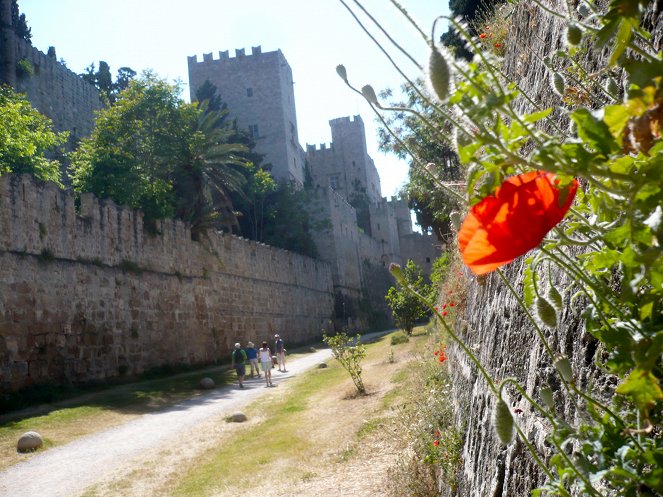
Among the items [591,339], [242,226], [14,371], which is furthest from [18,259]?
[242,226]

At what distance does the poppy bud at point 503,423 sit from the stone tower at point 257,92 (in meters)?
42.7

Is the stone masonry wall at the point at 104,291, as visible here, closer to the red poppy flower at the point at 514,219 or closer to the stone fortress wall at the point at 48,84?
the stone fortress wall at the point at 48,84

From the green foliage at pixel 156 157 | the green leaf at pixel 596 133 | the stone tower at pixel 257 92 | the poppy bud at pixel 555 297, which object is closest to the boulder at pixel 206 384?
the green foliage at pixel 156 157

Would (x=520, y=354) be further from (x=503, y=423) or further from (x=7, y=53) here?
(x=7, y=53)

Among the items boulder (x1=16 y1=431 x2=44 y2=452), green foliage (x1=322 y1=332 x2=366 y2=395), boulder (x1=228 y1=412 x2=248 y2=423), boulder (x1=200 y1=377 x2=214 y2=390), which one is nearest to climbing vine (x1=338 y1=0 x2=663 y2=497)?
boulder (x1=16 y1=431 x2=44 y2=452)

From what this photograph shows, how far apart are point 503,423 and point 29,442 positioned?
9.35 meters

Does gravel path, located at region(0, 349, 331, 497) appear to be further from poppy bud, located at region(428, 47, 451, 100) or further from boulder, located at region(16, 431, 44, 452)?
poppy bud, located at region(428, 47, 451, 100)

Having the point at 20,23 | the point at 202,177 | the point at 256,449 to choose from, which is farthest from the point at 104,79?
the point at 256,449

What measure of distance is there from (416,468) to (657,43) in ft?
15.5

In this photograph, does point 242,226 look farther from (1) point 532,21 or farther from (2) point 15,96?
(1) point 532,21

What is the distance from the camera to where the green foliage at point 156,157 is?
68.2 feet

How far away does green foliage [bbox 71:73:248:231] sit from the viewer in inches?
818

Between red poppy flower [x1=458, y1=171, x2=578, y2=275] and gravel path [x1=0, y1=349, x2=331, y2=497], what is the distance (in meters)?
7.07

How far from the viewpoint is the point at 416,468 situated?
5.70 m
